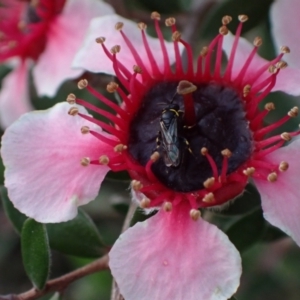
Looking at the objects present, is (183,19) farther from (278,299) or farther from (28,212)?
(278,299)

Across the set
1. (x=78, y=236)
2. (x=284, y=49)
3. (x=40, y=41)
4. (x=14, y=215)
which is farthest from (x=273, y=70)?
(x=40, y=41)

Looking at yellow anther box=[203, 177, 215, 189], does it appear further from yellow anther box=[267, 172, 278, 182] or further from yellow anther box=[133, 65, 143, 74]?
yellow anther box=[133, 65, 143, 74]

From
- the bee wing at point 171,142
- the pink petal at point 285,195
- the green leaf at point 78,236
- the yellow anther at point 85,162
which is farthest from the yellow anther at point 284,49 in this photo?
the green leaf at point 78,236

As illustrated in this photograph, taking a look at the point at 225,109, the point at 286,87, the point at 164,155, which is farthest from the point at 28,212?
the point at 286,87

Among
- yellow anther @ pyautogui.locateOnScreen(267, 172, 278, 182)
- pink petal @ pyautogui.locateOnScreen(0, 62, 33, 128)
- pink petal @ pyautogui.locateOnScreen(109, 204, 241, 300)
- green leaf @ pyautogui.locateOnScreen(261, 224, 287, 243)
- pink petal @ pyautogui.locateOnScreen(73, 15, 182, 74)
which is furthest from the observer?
pink petal @ pyautogui.locateOnScreen(0, 62, 33, 128)

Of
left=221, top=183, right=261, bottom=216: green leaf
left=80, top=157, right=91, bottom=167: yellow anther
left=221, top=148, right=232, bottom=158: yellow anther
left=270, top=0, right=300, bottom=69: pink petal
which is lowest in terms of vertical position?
left=221, top=183, right=261, bottom=216: green leaf

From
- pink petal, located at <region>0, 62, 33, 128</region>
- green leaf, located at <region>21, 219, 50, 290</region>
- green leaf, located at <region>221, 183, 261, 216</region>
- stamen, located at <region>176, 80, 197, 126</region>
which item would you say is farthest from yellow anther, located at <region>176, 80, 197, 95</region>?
pink petal, located at <region>0, 62, 33, 128</region>

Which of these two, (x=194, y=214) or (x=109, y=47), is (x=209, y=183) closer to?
(x=194, y=214)
